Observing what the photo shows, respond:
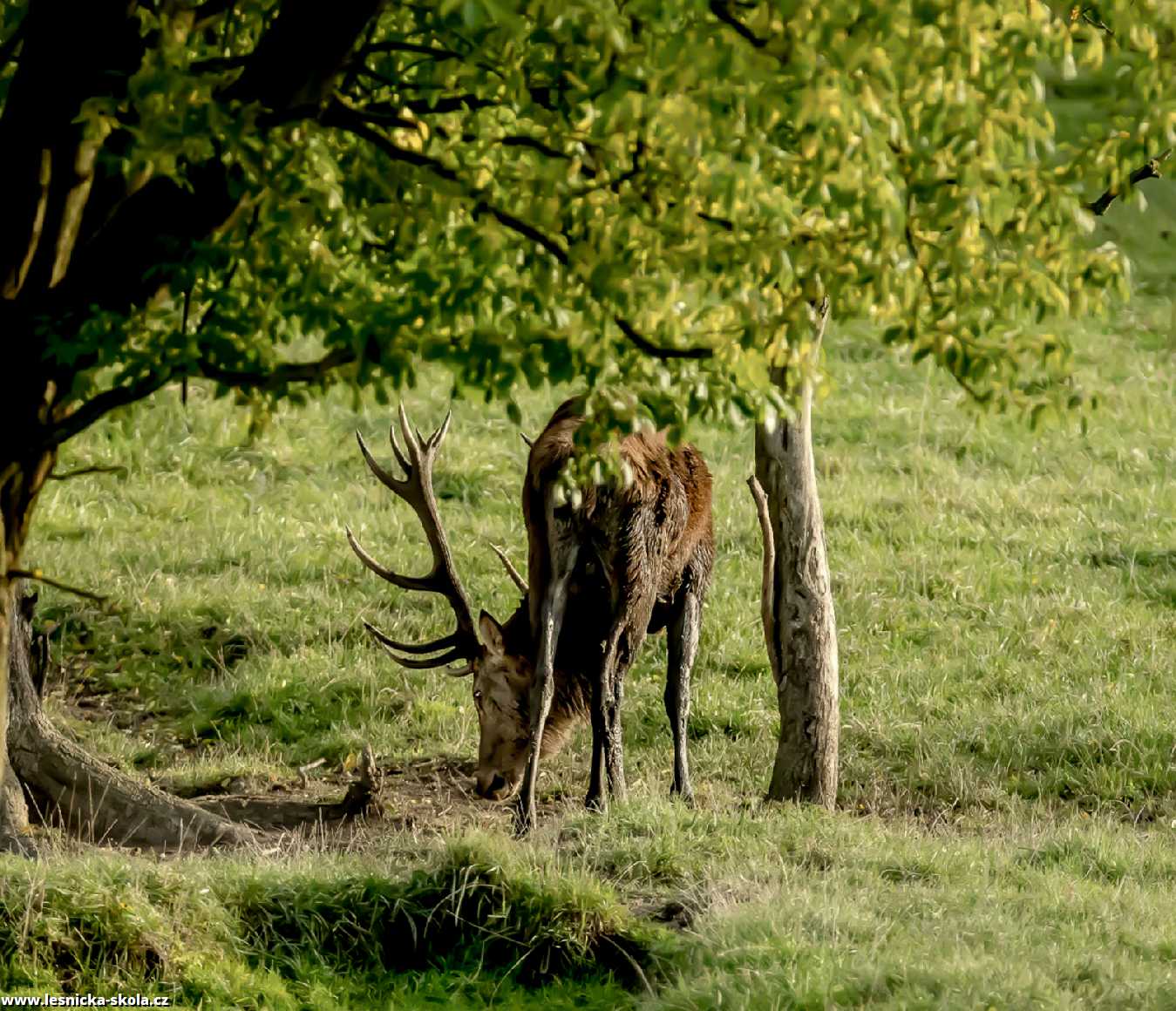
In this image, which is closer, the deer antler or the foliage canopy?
the foliage canopy

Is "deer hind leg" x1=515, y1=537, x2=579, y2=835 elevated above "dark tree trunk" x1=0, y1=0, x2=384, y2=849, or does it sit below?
below

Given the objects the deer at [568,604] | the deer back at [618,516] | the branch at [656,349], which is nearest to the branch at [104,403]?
the branch at [656,349]

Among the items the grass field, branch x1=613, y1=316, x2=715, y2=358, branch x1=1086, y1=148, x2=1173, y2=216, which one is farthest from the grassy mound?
branch x1=1086, y1=148, x2=1173, y2=216

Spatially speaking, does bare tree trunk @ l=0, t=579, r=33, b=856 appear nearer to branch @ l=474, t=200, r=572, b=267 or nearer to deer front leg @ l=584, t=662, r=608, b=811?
deer front leg @ l=584, t=662, r=608, b=811

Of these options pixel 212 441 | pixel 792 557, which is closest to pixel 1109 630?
pixel 792 557

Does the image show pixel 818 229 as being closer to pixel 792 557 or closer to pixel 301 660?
pixel 792 557

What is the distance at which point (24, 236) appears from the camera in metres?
5.76

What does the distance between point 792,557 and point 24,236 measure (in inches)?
186

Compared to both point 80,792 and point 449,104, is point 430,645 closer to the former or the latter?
point 80,792

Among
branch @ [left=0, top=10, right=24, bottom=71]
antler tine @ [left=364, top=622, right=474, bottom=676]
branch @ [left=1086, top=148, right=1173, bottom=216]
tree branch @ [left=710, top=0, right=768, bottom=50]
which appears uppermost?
branch @ [left=1086, top=148, right=1173, bottom=216]

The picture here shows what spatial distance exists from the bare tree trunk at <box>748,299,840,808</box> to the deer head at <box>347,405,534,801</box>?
1456 millimetres

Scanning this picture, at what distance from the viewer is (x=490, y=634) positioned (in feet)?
29.0

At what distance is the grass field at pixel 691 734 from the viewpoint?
609cm

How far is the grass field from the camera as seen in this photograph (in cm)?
609
